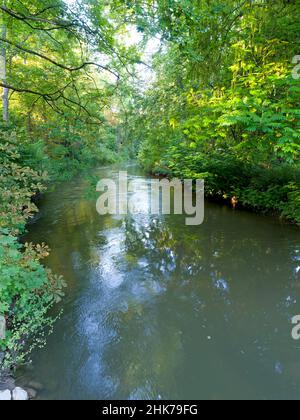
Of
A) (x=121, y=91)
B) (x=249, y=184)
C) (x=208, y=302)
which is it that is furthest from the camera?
(x=249, y=184)

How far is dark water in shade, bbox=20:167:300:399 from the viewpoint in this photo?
2.27 m

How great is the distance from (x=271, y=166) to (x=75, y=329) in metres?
7.40

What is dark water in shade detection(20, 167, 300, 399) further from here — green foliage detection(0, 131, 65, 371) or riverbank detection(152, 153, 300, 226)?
riverbank detection(152, 153, 300, 226)

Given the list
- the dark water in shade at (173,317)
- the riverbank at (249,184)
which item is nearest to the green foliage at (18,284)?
the dark water in shade at (173,317)

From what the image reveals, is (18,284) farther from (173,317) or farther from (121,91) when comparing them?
(121,91)

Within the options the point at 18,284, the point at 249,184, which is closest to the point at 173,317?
the point at 18,284

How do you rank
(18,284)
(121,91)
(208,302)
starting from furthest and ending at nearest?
(121,91) → (208,302) → (18,284)

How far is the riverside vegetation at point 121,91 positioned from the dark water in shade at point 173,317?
45 centimetres

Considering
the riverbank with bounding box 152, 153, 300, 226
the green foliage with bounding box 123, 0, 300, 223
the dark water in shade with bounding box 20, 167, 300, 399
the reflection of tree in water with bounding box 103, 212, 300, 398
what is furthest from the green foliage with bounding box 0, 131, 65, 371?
the riverbank with bounding box 152, 153, 300, 226

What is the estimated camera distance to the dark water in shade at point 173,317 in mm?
2270

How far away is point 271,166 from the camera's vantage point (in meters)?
8.06

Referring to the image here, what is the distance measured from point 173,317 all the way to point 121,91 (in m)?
3.93

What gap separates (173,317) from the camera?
320 cm

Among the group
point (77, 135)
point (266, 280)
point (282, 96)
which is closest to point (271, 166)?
point (282, 96)
